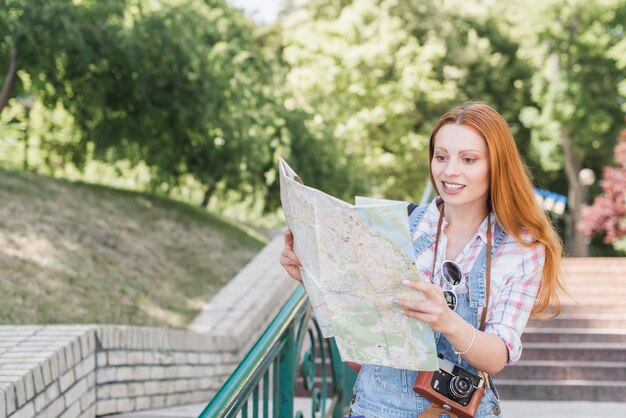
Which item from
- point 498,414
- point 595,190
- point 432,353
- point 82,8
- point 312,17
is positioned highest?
point 312,17

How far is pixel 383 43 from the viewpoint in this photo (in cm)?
2078

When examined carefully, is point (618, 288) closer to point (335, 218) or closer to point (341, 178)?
point (341, 178)

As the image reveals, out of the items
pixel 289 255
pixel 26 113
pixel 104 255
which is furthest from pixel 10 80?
pixel 289 255

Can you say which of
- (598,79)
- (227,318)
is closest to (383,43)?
(598,79)

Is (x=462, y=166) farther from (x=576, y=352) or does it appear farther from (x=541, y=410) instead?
(x=576, y=352)

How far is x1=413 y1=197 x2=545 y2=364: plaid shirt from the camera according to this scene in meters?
A: 1.97

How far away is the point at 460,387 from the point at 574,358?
5.07 metres

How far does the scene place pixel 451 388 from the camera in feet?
6.54

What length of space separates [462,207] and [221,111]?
8323 millimetres

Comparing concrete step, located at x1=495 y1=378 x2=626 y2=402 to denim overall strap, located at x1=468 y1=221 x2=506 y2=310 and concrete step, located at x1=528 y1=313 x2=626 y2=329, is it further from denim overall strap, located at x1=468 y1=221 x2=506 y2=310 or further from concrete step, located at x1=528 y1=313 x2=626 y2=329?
denim overall strap, located at x1=468 y1=221 x2=506 y2=310

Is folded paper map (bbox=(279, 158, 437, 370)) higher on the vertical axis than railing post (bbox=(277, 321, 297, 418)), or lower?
higher

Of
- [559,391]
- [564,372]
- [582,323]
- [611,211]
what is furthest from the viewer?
[611,211]

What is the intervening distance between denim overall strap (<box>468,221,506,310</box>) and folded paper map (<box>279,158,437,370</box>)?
23 centimetres

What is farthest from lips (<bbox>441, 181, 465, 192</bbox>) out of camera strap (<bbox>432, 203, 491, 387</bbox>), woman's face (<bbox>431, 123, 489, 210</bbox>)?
camera strap (<bbox>432, 203, 491, 387</bbox>)
